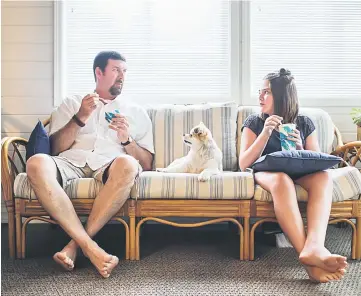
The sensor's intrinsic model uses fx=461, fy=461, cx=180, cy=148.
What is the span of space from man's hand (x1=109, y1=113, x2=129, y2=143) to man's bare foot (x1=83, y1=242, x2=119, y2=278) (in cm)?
73

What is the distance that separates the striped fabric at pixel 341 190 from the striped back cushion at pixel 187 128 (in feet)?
2.26

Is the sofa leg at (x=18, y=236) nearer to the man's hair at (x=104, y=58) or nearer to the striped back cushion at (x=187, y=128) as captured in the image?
the striped back cushion at (x=187, y=128)

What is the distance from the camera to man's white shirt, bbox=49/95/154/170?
2.60 m

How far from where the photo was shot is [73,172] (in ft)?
8.07

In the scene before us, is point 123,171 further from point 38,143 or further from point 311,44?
point 311,44

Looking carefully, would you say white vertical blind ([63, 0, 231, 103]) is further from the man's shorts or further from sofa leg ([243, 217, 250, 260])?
sofa leg ([243, 217, 250, 260])

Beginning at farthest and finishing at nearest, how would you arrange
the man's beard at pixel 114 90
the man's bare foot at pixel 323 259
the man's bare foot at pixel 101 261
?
the man's beard at pixel 114 90, the man's bare foot at pixel 101 261, the man's bare foot at pixel 323 259

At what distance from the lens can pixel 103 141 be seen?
8.79ft

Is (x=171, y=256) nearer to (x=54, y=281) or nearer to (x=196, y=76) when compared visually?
(x=54, y=281)

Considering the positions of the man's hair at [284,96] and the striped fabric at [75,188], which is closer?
the striped fabric at [75,188]

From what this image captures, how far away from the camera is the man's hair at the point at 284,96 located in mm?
2605

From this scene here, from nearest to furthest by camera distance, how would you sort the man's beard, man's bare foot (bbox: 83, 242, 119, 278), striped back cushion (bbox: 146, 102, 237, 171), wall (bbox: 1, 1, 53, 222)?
man's bare foot (bbox: 83, 242, 119, 278) < the man's beard < striped back cushion (bbox: 146, 102, 237, 171) < wall (bbox: 1, 1, 53, 222)

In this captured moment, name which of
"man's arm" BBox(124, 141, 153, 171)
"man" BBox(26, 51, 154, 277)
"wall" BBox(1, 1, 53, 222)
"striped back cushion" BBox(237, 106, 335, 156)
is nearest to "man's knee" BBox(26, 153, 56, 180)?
"man" BBox(26, 51, 154, 277)

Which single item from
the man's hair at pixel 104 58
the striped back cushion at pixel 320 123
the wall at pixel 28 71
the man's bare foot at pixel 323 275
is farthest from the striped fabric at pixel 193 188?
the wall at pixel 28 71
